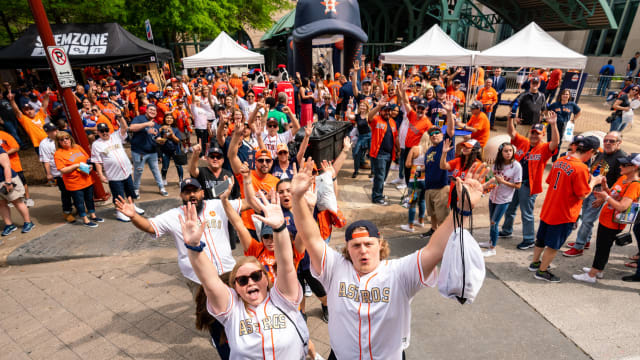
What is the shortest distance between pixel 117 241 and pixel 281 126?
385 centimetres

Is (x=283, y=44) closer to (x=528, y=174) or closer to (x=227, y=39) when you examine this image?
(x=227, y=39)

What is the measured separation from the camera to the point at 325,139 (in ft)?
23.6

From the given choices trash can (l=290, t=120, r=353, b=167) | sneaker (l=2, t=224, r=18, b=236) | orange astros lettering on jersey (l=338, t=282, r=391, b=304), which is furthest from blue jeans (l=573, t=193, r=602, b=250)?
sneaker (l=2, t=224, r=18, b=236)

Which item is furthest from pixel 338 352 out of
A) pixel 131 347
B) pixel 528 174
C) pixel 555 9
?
pixel 555 9

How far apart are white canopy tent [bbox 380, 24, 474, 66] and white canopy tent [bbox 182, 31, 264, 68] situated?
575 centimetres

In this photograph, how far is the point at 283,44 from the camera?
30.0 meters

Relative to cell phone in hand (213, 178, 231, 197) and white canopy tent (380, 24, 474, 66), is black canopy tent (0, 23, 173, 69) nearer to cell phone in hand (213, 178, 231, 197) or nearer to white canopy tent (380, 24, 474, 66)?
white canopy tent (380, 24, 474, 66)

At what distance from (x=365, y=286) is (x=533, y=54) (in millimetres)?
10816

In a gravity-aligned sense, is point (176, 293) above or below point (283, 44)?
below

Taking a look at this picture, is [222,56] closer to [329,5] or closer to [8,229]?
[329,5]

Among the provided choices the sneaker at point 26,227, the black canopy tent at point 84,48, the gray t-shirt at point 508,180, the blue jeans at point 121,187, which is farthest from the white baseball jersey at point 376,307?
the black canopy tent at point 84,48

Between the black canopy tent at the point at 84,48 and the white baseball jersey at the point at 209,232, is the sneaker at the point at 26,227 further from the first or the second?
the black canopy tent at the point at 84,48

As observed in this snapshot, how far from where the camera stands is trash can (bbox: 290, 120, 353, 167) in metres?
6.99

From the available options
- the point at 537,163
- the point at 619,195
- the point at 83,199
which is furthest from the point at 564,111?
the point at 83,199
